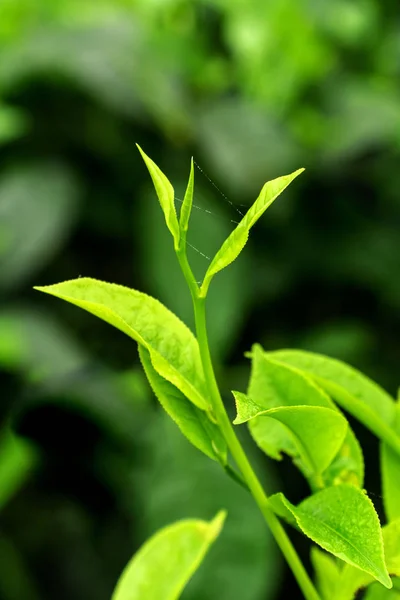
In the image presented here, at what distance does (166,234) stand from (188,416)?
29.2 inches

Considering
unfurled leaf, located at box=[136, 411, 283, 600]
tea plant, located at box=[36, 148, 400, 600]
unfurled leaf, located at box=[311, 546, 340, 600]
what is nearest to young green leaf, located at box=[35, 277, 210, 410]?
tea plant, located at box=[36, 148, 400, 600]

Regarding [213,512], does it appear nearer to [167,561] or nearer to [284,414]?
[167,561]

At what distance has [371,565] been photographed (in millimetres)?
260

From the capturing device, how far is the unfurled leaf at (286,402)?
320 mm

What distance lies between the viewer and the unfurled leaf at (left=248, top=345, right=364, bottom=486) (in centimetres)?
32

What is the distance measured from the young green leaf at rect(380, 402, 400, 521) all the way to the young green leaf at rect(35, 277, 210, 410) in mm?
97

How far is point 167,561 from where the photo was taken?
417 millimetres

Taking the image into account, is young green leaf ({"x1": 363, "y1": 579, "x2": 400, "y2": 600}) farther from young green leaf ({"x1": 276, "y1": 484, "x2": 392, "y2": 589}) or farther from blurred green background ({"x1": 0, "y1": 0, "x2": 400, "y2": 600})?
blurred green background ({"x1": 0, "y1": 0, "x2": 400, "y2": 600})

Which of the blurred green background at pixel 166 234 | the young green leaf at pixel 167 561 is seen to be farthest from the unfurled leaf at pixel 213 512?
the young green leaf at pixel 167 561

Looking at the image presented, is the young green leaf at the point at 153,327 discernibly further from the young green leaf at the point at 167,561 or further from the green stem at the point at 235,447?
the young green leaf at the point at 167,561

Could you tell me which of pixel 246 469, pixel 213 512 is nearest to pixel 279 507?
pixel 246 469

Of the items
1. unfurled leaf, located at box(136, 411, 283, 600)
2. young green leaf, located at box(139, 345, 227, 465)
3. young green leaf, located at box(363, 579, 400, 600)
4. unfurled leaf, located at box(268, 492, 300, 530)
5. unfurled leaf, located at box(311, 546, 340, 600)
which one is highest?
young green leaf, located at box(139, 345, 227, 465)

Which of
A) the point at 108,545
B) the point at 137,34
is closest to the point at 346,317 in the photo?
the point at 108,545

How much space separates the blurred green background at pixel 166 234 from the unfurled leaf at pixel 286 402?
47cm
